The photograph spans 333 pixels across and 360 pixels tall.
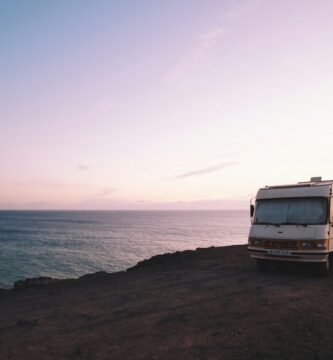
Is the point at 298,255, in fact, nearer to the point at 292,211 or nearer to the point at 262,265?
the point at 292,211

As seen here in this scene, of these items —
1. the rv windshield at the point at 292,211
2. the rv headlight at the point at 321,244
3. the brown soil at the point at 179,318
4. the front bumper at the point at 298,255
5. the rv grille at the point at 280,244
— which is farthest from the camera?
the rv windshield at the point at 292,211

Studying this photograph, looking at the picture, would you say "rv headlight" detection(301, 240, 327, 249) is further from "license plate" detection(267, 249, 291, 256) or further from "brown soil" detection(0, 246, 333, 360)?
"brown soil" detection(0, 246, 333, 360)

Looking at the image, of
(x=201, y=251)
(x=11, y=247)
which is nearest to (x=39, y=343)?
(x=201, y=251)

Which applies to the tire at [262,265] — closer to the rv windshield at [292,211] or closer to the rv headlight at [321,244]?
the rv windshield at [292,211]

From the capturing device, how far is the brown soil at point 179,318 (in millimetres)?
6609

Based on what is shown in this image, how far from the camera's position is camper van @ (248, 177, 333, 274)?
12461mm

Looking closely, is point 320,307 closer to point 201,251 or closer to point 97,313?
point 97,313

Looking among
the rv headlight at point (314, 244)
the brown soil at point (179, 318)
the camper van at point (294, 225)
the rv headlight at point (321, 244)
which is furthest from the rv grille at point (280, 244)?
the brown soil at point (179, 318)

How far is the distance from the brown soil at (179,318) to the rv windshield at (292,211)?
204cm

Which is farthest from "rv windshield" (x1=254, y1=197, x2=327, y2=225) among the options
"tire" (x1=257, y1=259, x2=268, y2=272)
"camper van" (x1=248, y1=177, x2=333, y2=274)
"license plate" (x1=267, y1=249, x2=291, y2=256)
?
"tire" (x1=257, y1=259, x2=268, y2=272)

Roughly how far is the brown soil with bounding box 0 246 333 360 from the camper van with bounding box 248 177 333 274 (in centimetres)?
84

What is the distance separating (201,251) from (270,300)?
11.4 meters

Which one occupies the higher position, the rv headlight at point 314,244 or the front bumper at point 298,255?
the rv headlight at point 314,244

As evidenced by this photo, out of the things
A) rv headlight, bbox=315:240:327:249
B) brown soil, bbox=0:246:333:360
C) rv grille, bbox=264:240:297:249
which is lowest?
brown soil, bbox=0:246:333:360
